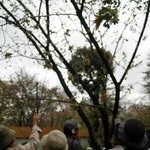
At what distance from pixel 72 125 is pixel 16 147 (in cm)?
182

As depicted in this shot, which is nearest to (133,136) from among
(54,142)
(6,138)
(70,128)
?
(54,142)

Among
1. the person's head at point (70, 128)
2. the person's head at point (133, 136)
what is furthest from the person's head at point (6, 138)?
the person's head at point (70, 128)

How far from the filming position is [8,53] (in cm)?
1084

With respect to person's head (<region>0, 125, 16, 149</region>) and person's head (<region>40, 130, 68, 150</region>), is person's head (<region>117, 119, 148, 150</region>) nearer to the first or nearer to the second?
person's head (<region>40, 130, 68, 150</region>)

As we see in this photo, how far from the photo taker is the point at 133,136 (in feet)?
14.1

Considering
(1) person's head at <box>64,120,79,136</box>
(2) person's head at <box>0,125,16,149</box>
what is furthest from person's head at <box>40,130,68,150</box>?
(1) person's head at <box>64,120,79,136</box>

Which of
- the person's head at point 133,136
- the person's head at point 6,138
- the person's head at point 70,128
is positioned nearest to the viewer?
the person's head at point 133,136

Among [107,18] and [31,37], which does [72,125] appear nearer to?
[107,18]

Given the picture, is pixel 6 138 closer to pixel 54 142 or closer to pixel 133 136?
pixel 54 142

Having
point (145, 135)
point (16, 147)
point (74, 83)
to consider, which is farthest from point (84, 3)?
point (145, 135)

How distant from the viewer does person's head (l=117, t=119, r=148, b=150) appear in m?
4.27

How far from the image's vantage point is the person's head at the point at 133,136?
4270 millimetres

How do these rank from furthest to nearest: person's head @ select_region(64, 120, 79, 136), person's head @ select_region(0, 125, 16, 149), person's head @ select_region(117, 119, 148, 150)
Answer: person's head @ select_region(64, 120, 79, 136) → person's head @ select_region(0, 125, 16, 149) → person's head @ select_region(117, 119, 148, 150)

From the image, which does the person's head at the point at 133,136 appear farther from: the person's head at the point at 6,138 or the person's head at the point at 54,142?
the person's head at the point at 6,138
